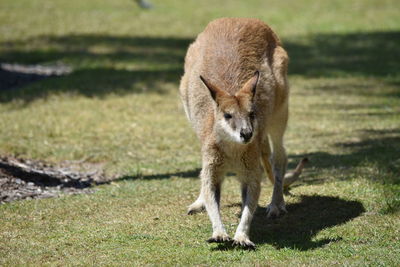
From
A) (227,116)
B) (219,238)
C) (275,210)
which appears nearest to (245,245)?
(219,238)

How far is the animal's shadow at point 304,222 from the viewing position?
6288 millimetres

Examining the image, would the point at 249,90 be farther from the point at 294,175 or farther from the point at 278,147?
the point at 294,175

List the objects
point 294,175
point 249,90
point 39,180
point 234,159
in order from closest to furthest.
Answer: point 249,90, point 234,159, point 294,175, point 39,180

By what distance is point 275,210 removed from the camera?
7152 mm

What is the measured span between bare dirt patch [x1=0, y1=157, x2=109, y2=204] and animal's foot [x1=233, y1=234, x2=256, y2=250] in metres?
2.88

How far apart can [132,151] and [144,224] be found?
366cm

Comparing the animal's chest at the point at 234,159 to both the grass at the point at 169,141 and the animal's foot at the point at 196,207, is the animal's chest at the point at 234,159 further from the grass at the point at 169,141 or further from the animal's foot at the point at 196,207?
the animal's foot at the point at 196,207

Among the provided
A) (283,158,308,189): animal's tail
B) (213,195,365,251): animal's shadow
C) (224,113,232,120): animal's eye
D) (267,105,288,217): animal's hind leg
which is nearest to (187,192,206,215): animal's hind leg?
(213,195,365,251): animal's shadow

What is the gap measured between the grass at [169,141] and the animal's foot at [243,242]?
0.31 ft

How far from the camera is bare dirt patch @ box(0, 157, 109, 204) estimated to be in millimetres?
8000

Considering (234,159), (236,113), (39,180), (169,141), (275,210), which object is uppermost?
(236,113)

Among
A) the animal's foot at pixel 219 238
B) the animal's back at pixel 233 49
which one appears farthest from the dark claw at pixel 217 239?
the animal's back at pixel 233 49

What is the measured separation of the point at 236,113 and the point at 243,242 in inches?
43.1

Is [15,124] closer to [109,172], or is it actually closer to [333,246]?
[109,172]
